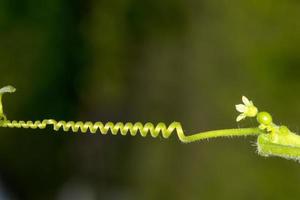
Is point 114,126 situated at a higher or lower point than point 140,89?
lower

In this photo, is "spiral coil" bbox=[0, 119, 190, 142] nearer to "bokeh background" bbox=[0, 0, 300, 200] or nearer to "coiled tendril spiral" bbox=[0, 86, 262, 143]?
"coiled tendril spiral" bbox=[0, 86, 262, 143]

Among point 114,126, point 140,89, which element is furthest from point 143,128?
point 140,89

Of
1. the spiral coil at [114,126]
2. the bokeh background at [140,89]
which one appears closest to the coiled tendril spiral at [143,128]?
the spiral coil at [114,126]

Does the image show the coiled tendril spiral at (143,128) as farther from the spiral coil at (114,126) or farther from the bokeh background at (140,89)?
the bokeh background at (140,89)

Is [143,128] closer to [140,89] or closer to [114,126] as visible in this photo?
[114,126]

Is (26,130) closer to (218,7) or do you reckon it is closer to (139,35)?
(139,35)

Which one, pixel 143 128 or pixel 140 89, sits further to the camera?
pixel 140 89

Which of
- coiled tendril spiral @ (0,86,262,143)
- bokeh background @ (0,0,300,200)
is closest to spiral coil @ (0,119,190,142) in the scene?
coiled tendril spiral @ (0,86,262,143)

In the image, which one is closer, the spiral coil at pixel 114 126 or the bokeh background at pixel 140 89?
the spiral coil at pixel 114 126

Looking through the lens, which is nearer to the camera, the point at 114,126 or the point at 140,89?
the point at 114,126
